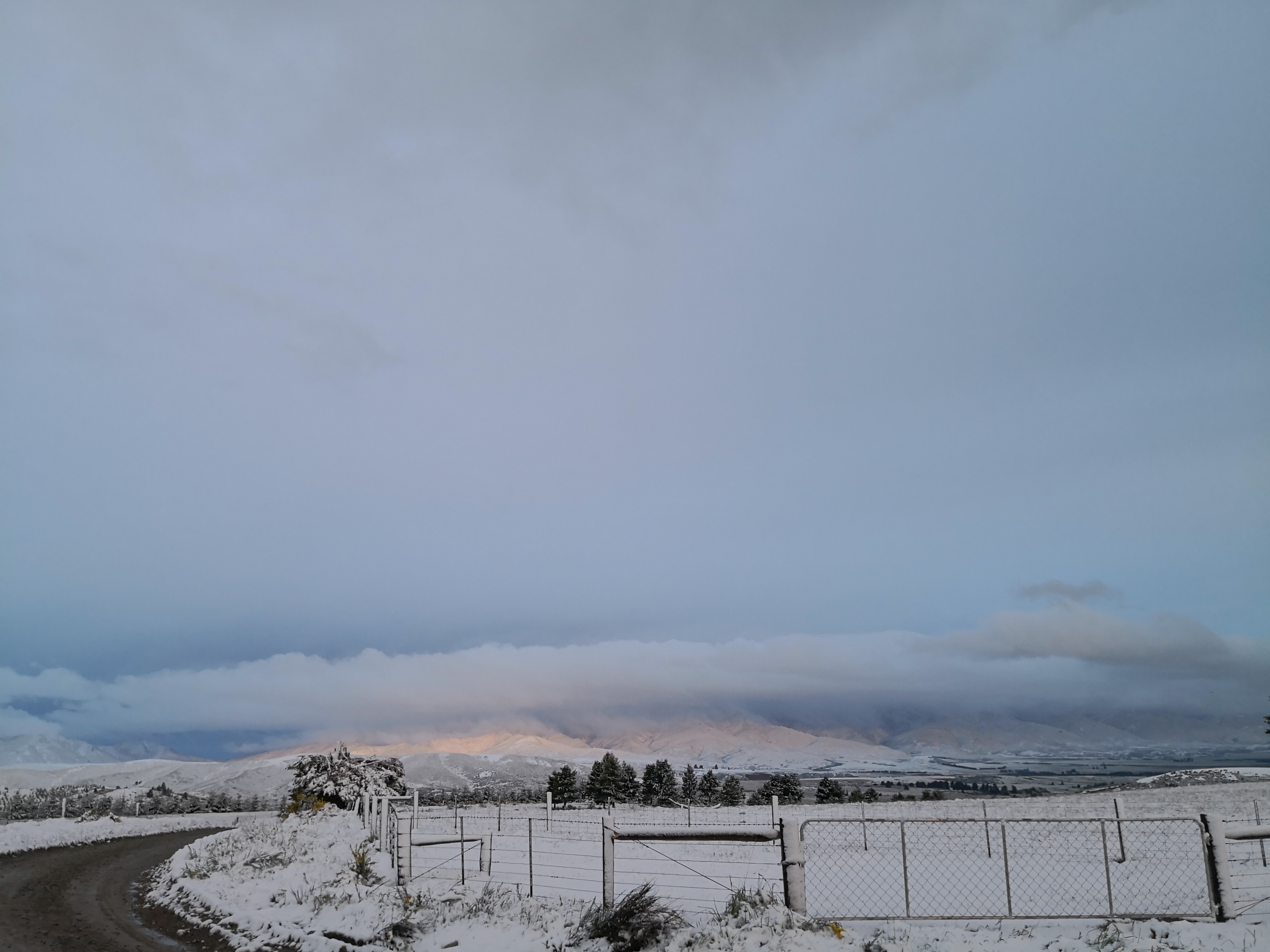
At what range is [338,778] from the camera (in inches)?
1745

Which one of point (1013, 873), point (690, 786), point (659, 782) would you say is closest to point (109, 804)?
point (1013, 873)

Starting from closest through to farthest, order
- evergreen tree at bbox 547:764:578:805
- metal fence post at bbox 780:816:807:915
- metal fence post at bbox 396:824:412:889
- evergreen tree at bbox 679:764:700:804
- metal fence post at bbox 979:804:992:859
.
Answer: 1. metal fence post at bbox 780:816:807:915
2. metal fence post at bbox 396:824:412:889
3. metal fence post at bbox 979:804:992:859
4. evergreen tree at bbox 547:764:578:805
5. evergreen tree at bbox 679:764:700:804

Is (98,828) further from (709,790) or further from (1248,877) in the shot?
(709,790)

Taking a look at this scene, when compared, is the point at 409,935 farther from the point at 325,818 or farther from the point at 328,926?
the point at 325,818

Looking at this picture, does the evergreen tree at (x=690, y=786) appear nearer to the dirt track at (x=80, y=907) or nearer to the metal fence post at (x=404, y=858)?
the dirt track at (x=80, y=907)

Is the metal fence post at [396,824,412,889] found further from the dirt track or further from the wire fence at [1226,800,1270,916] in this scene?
the wire fence at [1226,800,1270,916]

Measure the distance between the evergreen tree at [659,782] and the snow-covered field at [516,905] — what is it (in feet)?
239

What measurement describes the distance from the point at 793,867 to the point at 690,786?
327 ft

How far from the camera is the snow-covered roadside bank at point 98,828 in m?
27.1

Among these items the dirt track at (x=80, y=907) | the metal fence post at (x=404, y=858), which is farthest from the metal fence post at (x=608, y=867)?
the dirt track at (x=80, y=907)

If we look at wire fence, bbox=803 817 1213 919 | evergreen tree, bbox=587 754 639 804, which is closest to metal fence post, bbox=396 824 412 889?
wire fence, bbox=803 817 1213 919

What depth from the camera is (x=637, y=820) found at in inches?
1452

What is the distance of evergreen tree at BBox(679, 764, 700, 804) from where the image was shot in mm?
97375

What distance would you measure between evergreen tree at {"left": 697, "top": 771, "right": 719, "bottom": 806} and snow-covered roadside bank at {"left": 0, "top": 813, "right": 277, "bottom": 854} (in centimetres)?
5892
